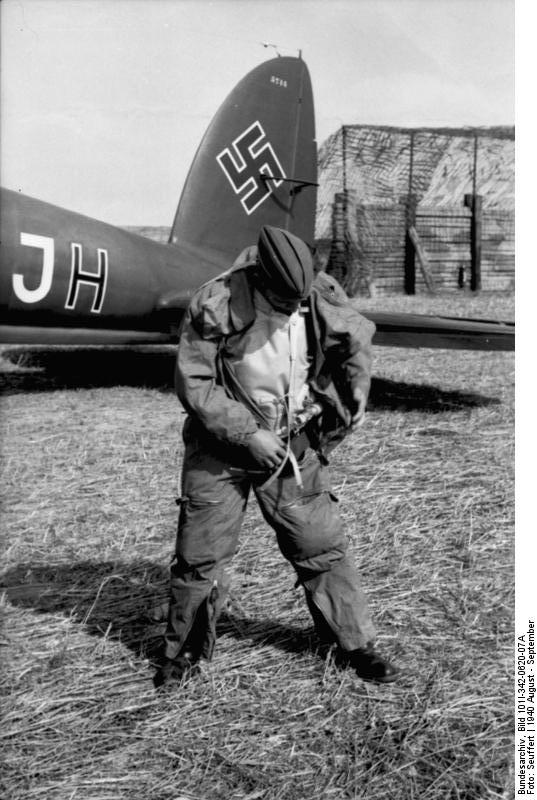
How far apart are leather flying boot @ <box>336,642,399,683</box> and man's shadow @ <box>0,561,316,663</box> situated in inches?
10.2

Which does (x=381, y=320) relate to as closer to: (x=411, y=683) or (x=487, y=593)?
(x=487, y=593)

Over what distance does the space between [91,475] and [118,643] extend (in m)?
2.35

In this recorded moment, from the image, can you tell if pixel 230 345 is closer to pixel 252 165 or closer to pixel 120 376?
pixel 120 376

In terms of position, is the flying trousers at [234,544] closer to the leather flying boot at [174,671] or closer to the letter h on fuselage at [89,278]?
the leather flying boot at [174,671]

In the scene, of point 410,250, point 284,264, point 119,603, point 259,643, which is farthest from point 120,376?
point 410,250

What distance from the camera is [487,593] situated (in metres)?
3.44

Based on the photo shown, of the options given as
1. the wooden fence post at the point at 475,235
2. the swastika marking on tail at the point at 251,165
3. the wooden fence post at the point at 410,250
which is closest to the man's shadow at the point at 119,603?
the swastika marking on tail at the point at 251,165

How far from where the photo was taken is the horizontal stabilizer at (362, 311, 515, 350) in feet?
22.9

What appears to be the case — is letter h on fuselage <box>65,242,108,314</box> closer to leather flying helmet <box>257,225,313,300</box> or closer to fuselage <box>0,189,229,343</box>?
fuselage <box>0,189,229,343</box>

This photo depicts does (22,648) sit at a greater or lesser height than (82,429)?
lesser

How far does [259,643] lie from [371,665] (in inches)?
19.9

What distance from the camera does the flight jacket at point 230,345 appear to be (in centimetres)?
260

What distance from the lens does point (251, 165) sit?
30.7 ft

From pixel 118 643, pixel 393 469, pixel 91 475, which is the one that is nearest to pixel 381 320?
pixel 393 469
